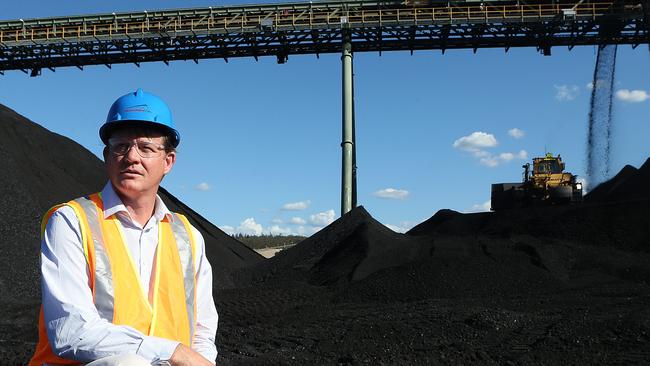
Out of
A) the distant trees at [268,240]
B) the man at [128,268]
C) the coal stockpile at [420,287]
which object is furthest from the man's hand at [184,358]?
the distant trees at [268,240]

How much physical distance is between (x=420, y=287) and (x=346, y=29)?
14140 millimetres

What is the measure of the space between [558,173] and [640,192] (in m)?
2.69

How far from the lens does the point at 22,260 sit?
36.8ft

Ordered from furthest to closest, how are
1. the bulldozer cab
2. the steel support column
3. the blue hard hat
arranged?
the steel support column, the bulldozer cab, the blue hard hat

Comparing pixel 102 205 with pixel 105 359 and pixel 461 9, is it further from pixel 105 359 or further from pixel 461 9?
pixel 461 9

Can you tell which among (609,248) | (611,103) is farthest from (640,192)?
(609,248)

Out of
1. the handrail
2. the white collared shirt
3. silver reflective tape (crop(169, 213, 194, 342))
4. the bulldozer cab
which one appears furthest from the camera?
the handrail

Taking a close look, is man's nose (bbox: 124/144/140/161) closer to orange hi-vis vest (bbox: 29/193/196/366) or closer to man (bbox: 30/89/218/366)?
man (bbox: 30/89/218/366)

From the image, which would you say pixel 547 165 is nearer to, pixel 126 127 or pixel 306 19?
pixel 306 19

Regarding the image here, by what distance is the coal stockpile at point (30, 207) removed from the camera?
9445mm

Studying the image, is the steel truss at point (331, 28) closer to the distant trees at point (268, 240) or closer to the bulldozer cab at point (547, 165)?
the bulldozer cab at point (547, 165)

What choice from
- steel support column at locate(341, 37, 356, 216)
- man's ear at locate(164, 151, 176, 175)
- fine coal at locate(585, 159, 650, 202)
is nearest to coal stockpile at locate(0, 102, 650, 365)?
fine coal at locate(585, 159, 650, 202)

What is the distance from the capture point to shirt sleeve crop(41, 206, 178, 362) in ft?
6.15

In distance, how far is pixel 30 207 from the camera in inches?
493
